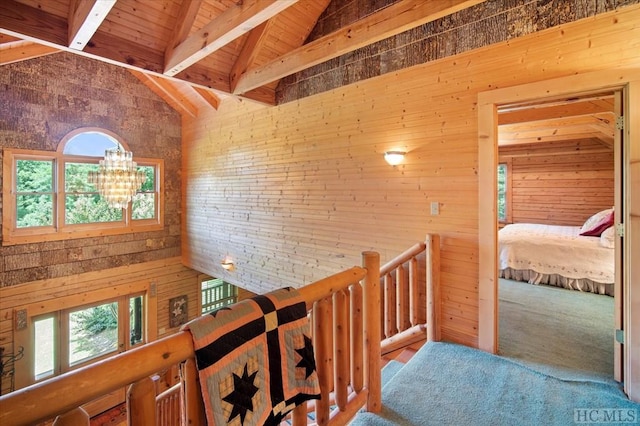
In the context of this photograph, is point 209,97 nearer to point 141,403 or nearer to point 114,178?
point 114,178

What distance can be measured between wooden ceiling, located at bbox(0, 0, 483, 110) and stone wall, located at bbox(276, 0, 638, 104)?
0.49 meters

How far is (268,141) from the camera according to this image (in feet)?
15.5

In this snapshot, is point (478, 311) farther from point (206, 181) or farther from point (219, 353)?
point (206, 181)

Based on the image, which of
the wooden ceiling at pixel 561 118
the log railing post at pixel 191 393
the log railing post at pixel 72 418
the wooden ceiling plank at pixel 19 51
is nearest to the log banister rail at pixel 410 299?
the wooden ceiling at pixel 561 118

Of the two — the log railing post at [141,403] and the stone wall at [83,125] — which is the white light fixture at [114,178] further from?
the log railing post at [141,403]

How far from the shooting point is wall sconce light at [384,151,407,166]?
315 centimetres

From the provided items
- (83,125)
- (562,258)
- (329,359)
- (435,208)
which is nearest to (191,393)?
(329,359)

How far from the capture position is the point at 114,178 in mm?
3750

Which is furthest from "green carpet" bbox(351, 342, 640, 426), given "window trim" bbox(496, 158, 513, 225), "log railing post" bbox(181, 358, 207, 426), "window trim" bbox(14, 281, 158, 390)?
"window trim" bbox(496, 158, 513, 225)

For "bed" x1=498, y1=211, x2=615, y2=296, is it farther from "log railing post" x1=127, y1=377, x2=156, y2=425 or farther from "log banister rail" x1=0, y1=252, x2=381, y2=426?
"log railing post" x1=127, y1=377, x2=156, y2=425

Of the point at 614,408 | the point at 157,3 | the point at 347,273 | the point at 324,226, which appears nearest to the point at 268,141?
the point at 324,226

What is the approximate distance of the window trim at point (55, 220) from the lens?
4637mm

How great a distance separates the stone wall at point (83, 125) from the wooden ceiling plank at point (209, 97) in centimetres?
132

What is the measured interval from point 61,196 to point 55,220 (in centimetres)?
42
